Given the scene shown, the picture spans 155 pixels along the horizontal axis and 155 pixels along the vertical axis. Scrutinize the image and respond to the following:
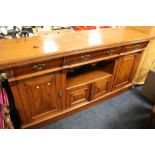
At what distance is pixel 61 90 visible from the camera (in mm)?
1369

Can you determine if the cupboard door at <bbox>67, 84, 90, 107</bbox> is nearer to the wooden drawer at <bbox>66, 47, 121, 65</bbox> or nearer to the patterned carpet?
the patterned carpet

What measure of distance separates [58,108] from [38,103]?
28 centimetres

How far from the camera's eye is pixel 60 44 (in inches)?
47.6

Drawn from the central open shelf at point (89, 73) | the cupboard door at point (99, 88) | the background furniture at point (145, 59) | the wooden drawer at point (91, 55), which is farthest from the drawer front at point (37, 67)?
the background furniture at point (145, 59)

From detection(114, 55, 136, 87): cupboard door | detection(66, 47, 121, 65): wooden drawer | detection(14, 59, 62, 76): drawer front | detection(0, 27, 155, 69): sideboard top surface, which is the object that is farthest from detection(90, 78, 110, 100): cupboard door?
detection(14, 59, 62, 76): drawer front

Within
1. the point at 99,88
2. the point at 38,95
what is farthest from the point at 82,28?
the point at 38,95

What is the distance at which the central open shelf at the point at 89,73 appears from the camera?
154 cm

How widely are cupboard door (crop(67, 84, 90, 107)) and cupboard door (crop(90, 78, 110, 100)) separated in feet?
0.25

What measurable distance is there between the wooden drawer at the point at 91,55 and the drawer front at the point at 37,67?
110 mm

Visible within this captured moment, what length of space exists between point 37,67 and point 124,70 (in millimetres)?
1166

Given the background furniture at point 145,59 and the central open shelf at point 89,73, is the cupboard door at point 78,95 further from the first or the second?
the background furniture at point 145,59
